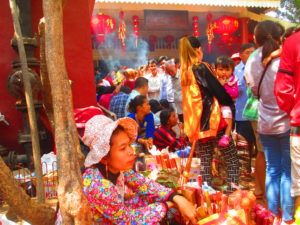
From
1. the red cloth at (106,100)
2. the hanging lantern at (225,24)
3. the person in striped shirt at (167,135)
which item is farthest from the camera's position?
the hanging lantern at (225,24)

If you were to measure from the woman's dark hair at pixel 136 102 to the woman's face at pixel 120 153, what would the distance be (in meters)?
2.47

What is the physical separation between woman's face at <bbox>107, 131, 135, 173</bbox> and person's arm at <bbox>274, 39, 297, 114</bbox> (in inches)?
52.7

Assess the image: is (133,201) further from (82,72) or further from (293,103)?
(82,72)

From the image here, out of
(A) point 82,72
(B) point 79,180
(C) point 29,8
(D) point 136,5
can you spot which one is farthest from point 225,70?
(D) point 136,5

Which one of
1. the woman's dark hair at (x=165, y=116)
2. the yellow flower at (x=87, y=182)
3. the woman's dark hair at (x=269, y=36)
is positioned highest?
the woman's dark hair at (x=269, y=36)

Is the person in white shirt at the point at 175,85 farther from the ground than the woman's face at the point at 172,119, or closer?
farther from the ground

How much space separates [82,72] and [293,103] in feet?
10.3

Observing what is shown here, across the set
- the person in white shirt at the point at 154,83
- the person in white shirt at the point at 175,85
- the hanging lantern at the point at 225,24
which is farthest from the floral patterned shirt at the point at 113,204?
the hanging lantern at the point at 225,24

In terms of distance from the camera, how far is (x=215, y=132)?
329 cm

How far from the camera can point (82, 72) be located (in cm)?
479

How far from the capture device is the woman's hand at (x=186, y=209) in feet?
6.40

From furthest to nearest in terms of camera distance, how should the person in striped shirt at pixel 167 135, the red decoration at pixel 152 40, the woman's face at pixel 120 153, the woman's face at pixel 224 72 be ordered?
the red decoration at pixel 152 40
the person in striped shirt at pixel 167 135
the woman's face at pixel 224 72
the woman's face at pixel 120 153

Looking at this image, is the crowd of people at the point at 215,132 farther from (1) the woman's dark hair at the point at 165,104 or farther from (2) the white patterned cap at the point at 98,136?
(1) the woman's dark hair at the point at 165,104

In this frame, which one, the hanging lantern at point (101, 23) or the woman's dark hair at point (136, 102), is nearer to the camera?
the woman's dark hair at point (136, 102)
